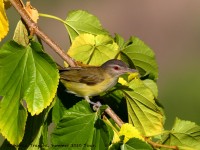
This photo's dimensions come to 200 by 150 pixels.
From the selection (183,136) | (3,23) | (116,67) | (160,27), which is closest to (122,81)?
(183,136)

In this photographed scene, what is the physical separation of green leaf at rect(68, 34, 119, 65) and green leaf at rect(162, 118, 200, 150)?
0.55 meters

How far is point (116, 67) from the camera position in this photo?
4.22 metres

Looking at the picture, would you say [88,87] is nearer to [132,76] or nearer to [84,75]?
[84,75]

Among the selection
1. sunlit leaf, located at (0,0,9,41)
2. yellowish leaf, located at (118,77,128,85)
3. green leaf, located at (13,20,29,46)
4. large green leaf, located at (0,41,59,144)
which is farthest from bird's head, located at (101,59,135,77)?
sunlit leaf, located at (0,0,9,41)

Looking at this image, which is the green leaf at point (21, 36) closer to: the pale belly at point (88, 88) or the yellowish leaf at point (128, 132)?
the pale belly at point (88, 88)

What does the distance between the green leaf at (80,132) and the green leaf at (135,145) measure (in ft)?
0.28

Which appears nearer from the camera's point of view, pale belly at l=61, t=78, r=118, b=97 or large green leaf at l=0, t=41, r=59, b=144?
large green leaf at l=0, t=41, r=59, b=144

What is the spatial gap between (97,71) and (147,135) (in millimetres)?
1088

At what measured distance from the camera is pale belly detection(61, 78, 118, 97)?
146 inches

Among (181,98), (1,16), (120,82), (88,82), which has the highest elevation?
(1,16)

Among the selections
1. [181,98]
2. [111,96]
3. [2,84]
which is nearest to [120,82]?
[111,96]

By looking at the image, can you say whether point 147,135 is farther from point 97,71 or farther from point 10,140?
point 97,71

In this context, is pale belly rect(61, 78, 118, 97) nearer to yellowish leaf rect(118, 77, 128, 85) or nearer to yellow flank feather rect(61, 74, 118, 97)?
yellow flank feather rect(61, 74, 118, 97)

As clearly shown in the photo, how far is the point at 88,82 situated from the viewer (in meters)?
4.51
